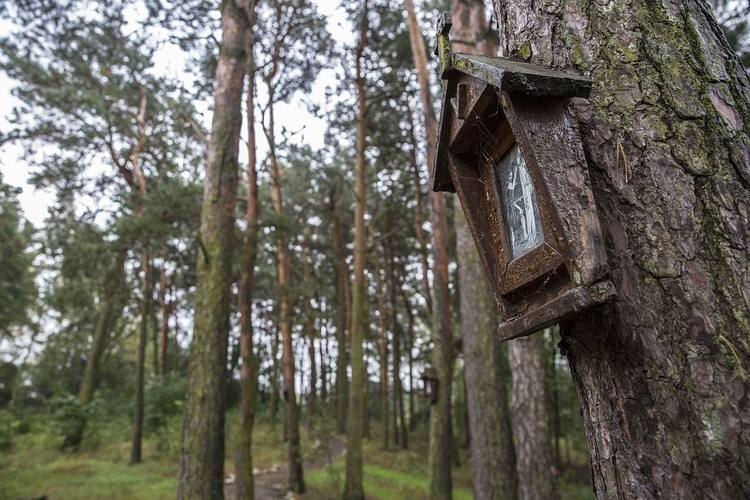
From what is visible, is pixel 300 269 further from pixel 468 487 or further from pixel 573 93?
pixel 573 93

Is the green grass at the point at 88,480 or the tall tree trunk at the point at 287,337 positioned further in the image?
the tall tree trunk at the point at 287,337

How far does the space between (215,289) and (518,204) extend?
15.2 ft

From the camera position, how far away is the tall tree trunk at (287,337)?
988 centimetres

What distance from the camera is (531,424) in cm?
529

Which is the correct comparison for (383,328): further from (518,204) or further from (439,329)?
(518,204)

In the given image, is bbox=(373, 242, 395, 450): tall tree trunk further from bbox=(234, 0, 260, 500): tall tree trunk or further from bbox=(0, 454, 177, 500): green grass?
bbox=(0, 454, 177, 500): green grass

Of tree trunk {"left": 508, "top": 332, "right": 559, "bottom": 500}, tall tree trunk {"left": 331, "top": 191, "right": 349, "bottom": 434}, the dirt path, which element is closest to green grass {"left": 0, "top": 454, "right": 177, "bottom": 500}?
the dirt path

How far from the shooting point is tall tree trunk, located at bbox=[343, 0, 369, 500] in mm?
8461

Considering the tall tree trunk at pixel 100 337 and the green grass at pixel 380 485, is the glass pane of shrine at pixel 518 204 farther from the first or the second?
the tall tree trunk at pixel 100 337

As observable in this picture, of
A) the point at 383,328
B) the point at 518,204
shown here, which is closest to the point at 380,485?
the point at 383,328

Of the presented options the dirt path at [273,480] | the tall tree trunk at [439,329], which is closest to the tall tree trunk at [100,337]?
the dirt path at [273,480]

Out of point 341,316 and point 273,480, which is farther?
point 341,316

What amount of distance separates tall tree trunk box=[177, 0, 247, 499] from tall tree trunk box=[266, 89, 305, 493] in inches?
141

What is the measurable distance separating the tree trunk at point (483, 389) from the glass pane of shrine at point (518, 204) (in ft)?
13.9
